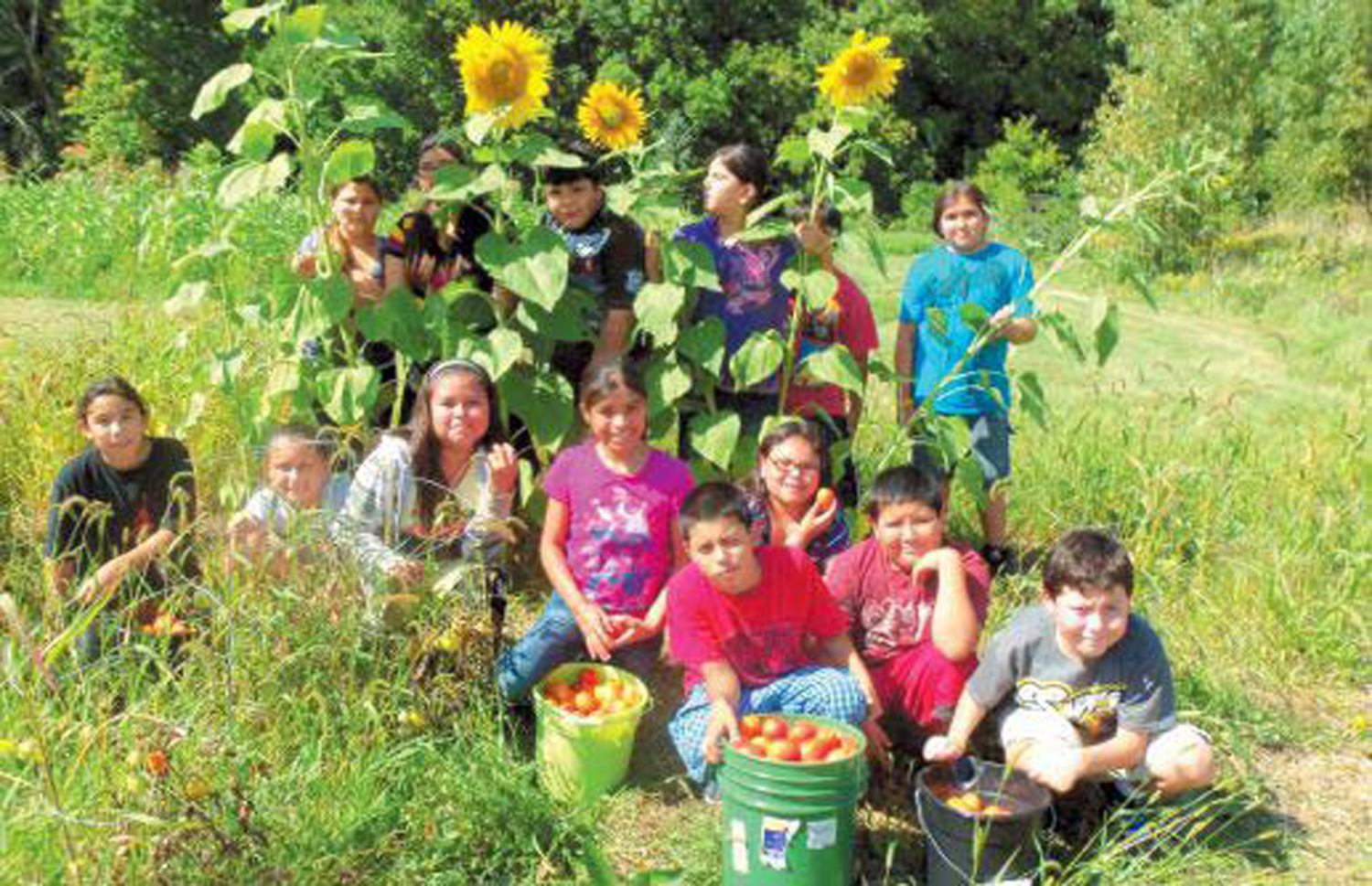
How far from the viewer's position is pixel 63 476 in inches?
123

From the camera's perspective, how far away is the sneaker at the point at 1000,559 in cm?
396

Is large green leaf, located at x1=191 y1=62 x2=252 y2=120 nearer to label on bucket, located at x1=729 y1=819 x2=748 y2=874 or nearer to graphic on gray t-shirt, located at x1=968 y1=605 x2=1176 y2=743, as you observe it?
label on bucket, located at x1=729 y1=819 x2=748 y2=874

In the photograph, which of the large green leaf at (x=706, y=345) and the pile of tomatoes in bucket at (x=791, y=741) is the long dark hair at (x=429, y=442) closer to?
the large green leaf at (x=706, y=345)

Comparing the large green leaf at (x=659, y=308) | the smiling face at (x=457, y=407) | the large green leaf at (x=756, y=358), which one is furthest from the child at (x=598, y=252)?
the smiling face at (x=457, y=407)

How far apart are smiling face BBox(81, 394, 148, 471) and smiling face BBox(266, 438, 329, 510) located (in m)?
0.44

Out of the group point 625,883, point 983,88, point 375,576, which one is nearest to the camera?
point 625,883

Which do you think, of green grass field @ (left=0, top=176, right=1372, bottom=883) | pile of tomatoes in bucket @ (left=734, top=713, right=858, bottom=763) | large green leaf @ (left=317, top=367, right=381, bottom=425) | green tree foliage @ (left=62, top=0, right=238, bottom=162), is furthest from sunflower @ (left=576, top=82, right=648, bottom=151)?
green tree foliage @ (left=62, top=0, right=238, bottom=162)

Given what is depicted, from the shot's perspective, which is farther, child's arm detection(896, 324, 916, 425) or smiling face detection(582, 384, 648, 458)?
child's arm detection(896, 324, 916, 425)

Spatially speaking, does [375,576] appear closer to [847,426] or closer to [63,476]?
[63,476]

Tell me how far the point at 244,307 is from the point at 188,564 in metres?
0.73

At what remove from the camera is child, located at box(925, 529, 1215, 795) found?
256 centimetres

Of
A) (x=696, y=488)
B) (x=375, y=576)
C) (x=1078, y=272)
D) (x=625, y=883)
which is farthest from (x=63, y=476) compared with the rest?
(x=1078, y=272)

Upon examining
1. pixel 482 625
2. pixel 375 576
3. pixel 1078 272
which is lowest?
pixel 1078 272

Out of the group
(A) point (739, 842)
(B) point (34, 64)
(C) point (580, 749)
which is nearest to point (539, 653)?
(C) point (580, 749)
